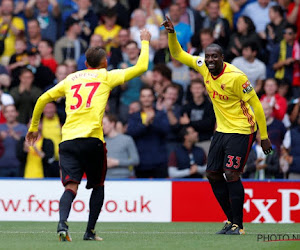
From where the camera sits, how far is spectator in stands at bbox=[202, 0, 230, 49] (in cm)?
1723

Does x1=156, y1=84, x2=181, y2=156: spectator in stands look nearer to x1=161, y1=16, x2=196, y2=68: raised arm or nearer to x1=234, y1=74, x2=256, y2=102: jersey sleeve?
x1=161, y1=16, x2=196, y2=68: raised arm

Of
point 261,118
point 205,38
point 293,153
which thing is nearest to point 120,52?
point 205,38

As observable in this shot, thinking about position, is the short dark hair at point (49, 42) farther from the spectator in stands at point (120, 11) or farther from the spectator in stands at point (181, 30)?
the spectator in stands at point (181, 30)

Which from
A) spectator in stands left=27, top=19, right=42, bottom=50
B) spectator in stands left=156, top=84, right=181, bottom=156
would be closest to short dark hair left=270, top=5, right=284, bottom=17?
spectator in stands left=156, top=84, right=181, bottom=156

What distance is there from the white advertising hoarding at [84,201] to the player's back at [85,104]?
4.65 meters

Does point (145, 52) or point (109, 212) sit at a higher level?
point (145, 52)

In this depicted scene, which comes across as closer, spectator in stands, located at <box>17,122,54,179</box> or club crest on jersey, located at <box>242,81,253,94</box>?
club crest on jersey, located at <box>242,81,253,94</box>

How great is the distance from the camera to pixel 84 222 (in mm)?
13539

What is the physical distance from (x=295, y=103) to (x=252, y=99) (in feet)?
19.2

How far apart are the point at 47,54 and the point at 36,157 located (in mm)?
3240

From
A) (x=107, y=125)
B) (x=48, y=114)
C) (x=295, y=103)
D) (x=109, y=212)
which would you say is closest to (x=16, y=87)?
(x=48, y=114)

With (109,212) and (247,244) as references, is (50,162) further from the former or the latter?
(247,244)

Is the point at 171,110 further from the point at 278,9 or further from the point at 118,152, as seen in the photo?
the point at 278,9

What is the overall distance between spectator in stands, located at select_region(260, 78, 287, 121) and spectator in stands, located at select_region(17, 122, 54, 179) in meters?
4.09
